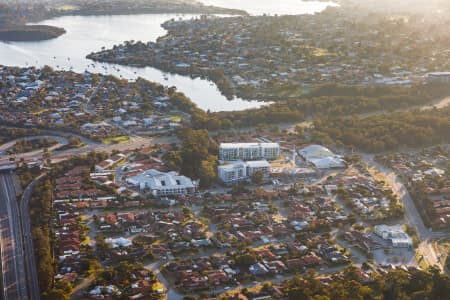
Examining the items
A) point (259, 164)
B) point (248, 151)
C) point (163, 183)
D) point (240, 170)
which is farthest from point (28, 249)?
point (248, 151)

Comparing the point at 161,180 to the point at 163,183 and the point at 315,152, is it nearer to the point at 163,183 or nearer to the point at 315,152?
the point at 163,183

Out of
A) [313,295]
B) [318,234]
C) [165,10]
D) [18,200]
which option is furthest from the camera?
[165,10]

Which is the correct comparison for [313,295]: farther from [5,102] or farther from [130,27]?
[130,27]

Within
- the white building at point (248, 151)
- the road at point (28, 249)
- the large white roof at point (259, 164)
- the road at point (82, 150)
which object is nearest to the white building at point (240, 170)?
the large white roof at point (259, 164)

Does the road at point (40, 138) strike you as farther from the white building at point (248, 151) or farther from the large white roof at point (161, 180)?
the white building at point (248, 151)

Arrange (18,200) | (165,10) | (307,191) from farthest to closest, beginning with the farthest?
(165,10)
(307,191)
(18,200)

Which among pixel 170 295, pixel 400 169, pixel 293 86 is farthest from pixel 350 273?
pixel 293 86
